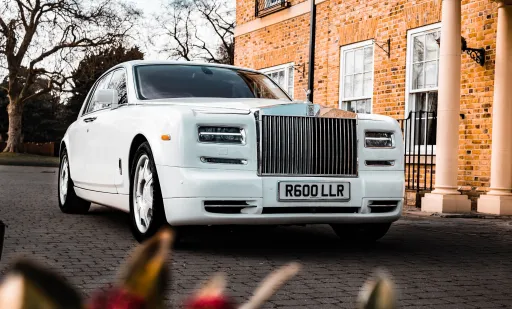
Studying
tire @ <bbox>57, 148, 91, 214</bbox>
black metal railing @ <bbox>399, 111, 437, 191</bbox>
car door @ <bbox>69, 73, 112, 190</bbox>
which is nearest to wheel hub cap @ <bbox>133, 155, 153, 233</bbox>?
car door @ <bbox>69, 73, 112, 190</bbox>

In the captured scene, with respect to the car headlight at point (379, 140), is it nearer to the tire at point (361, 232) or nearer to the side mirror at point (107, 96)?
the tire at point (361, 232)

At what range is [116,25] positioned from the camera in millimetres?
38312

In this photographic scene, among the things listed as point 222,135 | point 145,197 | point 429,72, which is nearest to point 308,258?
point 222,135

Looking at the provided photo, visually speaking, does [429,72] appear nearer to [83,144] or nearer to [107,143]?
[83,144]

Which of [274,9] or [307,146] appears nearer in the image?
[307,146]

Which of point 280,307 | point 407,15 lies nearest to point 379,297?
point 280,307

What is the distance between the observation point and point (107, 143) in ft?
23.7

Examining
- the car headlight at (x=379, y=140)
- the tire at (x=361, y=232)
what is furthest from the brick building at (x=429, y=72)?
the car headlight at (x=379, y=140)

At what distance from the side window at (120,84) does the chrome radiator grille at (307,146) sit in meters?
1.96

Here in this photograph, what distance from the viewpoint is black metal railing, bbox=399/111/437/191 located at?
12.1 m

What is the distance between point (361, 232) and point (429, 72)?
19.9 ft

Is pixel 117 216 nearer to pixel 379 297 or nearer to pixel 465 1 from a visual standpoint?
pixel 465 1

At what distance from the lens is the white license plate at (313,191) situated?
581 centimetres

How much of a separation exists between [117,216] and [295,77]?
28.6ft
